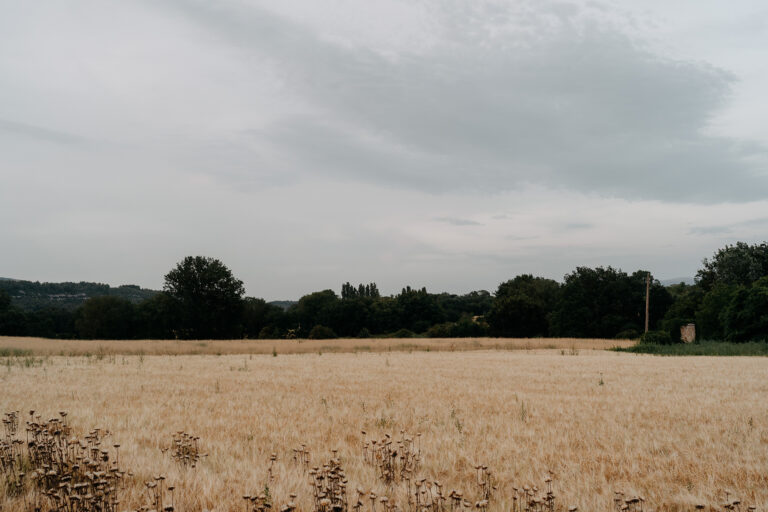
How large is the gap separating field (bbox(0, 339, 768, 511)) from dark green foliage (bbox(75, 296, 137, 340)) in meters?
92.0

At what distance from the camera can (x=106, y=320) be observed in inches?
3971

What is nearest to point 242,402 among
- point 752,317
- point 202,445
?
point 202,445

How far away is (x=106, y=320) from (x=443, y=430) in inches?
4242

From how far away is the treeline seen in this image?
58.2m

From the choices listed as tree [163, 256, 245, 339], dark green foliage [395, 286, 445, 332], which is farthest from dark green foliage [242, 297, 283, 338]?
tree [163, 256, 245, 339]

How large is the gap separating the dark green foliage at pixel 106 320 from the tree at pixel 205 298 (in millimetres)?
27118

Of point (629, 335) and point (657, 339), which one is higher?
point (657, 339)

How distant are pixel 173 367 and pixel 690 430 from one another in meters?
22.2

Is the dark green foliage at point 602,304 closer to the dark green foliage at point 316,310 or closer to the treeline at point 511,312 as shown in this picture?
the treeline at point 511,312

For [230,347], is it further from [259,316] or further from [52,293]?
[52,293]

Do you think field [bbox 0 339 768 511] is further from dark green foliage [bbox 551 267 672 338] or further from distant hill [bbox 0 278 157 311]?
distant hill [bbox 0 278 157 311]

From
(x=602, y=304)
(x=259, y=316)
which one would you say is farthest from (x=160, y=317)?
(x=602, y=304)

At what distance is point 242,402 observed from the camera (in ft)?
42.5

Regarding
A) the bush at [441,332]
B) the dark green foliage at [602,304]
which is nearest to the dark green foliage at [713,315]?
the dark green foliage at [602,304]
